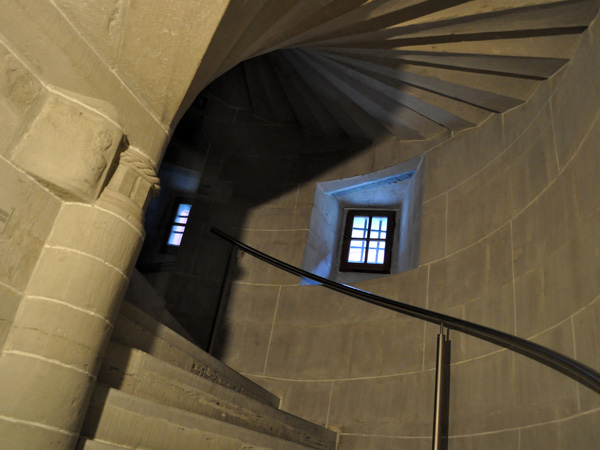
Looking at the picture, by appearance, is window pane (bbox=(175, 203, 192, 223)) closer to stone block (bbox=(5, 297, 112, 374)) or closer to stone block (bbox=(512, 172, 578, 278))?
stone block (bbox=(512, 172, 578, 278))

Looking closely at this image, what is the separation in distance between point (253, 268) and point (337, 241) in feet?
2.91

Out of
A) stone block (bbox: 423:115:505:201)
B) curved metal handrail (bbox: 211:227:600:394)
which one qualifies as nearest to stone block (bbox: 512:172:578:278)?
curved metal handrail (bbox: 211:227:600:394)

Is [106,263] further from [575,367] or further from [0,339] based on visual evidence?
[575,367]

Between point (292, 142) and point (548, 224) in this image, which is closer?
point (548, 224)

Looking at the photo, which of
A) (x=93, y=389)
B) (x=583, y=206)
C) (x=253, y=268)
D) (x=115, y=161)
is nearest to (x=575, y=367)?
(x=583, y=206)

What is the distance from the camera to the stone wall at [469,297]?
2773 millimetres

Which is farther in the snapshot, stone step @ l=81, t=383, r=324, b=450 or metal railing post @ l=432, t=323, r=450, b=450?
metal railing post @ l=432, t=323, r=450, b=450

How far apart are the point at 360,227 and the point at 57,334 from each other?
3.67 m

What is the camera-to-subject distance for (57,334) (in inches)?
74.2

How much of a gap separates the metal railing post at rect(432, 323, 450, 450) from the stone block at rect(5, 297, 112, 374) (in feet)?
5.87

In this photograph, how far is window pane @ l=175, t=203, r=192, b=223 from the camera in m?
5.38

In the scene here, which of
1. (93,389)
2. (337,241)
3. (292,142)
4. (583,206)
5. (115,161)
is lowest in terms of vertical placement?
(93,389)

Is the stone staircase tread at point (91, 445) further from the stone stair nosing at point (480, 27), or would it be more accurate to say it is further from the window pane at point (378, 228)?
the window pane at point (378, 228)

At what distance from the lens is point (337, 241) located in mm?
5262
